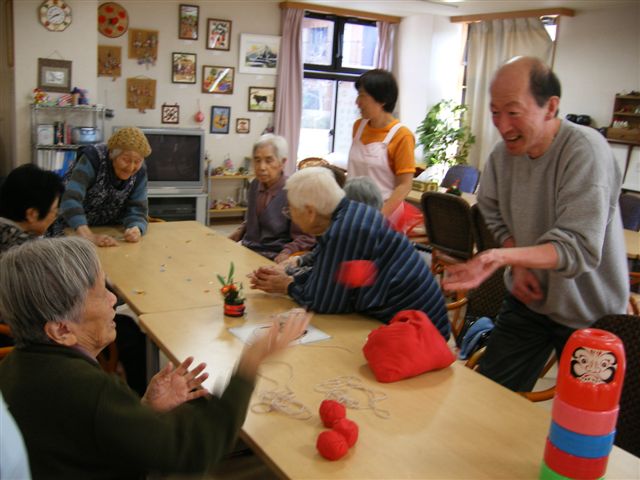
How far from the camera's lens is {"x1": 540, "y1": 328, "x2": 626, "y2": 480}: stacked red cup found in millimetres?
1196

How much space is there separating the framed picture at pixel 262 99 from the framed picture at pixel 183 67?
78 cm

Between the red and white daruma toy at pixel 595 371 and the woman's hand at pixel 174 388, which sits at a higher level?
the red and white daruma toy at pixel 595 371

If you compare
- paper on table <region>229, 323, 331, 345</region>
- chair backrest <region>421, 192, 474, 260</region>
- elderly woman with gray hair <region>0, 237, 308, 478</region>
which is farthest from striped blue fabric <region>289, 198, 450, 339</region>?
chair backrest <region>421, 192, 474, 260</region>

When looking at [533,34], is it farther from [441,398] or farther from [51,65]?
[441,398]

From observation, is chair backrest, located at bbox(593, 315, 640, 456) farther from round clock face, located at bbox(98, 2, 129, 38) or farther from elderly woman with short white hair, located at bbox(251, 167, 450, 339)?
round clock face, located at bbox(98, 2, 129, 38)

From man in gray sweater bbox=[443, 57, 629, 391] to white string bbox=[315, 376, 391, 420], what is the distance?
367 millimetres

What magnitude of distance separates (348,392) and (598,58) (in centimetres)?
686

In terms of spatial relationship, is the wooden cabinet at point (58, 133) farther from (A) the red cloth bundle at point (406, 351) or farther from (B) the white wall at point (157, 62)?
(A) the red cloth bundle at point (406, 351)

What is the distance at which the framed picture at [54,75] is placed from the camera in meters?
5.87

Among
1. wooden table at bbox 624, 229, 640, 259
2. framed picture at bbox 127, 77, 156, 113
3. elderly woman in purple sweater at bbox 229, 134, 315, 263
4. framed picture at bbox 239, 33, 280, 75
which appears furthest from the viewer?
framed picture at bbox 239, 33, 280, 75

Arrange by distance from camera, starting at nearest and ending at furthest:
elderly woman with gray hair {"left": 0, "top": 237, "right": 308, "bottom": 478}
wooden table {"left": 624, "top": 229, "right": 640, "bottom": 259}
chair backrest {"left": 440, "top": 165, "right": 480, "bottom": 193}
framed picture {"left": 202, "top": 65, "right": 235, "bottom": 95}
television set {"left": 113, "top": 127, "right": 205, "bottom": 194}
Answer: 1. elderly woman with gray hair {"left": 0, "top": 237, "right": 308, "bottom": 478}
2. wooden table {"left": 624, "top": 229, "right": 640, "bottom": 259}
3. chair backrest {"left": 440, "top": 165, "right": 480, "bottom": 193}
4. television set {"left": 113, "top": 127, "right": 205, "bottom": 194}
5. framed picture {"left": 202, "top": 65, "right": 235, "bottom": 95}

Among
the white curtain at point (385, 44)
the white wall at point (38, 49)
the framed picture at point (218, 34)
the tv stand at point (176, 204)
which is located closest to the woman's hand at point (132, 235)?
the white wall at point (38, 49)

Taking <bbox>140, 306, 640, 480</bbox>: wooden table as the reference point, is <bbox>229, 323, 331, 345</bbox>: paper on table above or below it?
above

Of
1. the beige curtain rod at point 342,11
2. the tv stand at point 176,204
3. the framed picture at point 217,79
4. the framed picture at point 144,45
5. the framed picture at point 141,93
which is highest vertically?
the beige curtain rod at point 342,11
